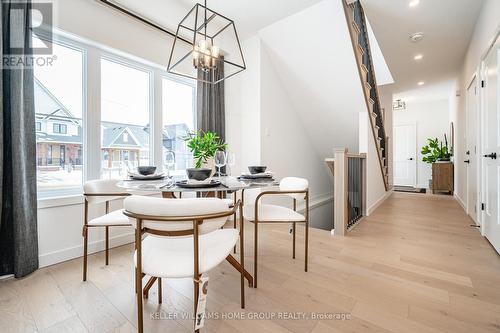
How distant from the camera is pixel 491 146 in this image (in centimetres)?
231

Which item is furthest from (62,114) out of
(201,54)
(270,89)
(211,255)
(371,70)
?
(371,70)

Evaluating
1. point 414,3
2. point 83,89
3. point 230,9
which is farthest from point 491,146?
point 83,89

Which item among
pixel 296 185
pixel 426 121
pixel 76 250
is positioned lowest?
pixel 76 250

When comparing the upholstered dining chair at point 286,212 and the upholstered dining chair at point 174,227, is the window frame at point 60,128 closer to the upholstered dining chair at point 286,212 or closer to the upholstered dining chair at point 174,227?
the upholstered dining chair at point 174,227

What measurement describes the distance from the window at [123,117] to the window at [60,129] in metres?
0.31

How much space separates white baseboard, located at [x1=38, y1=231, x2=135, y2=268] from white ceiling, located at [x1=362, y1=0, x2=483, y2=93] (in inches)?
161

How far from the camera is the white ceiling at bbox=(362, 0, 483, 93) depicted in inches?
115

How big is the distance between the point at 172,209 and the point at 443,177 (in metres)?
7.21

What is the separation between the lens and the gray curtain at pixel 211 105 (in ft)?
9.92

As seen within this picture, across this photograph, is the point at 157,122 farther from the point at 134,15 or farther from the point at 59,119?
the point at 134,15

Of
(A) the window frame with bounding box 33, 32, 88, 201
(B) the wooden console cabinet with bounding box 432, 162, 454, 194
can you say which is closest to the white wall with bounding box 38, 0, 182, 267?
(A) the window frame with bounding box 33, 32, 88, 201

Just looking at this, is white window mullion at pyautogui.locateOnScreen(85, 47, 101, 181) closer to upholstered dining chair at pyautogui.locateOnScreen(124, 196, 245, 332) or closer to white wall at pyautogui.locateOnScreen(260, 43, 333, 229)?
upholstered dining chair at pyautogui.locateOnScreen(124, 196, 245, 332)

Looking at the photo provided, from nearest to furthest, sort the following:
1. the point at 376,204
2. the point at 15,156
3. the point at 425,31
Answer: the point at 15,156 < the point at 425,31 < the point at 376,204

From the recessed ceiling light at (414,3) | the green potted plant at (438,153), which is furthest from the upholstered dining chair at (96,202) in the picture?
the green potted plant at (438,153)
